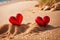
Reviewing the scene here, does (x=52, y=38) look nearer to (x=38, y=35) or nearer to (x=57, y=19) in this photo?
(x=38, y=35)

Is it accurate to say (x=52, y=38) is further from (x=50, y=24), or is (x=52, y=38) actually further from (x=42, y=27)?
(x=50, y=24)

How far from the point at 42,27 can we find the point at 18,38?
0.73 meters

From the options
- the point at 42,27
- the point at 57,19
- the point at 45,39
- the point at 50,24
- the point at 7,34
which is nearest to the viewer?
the point at 45,39

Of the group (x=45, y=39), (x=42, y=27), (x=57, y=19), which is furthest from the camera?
(x=57, y=19)

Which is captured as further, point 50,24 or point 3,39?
point 50,24

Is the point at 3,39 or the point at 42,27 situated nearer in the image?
the point at 3,39

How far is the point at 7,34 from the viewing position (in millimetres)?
3816

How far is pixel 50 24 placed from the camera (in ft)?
14.3

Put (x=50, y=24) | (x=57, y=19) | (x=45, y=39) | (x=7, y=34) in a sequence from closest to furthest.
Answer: (x=45, y=39) < (x=7, y=34) < (x=50, y=24) < (x=57, y=19)

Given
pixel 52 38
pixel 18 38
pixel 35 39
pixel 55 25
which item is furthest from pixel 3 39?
pixel 55 25

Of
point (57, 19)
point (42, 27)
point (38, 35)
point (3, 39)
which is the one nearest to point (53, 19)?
point (57, 19)

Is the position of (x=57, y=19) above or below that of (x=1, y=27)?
below

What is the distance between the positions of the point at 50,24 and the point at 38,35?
82 cm

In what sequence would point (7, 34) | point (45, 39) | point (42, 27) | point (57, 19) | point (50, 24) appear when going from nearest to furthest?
point (45, 39)
point (7, 34)
point (42, 27)
point (50, 24)
point (57, 19)
